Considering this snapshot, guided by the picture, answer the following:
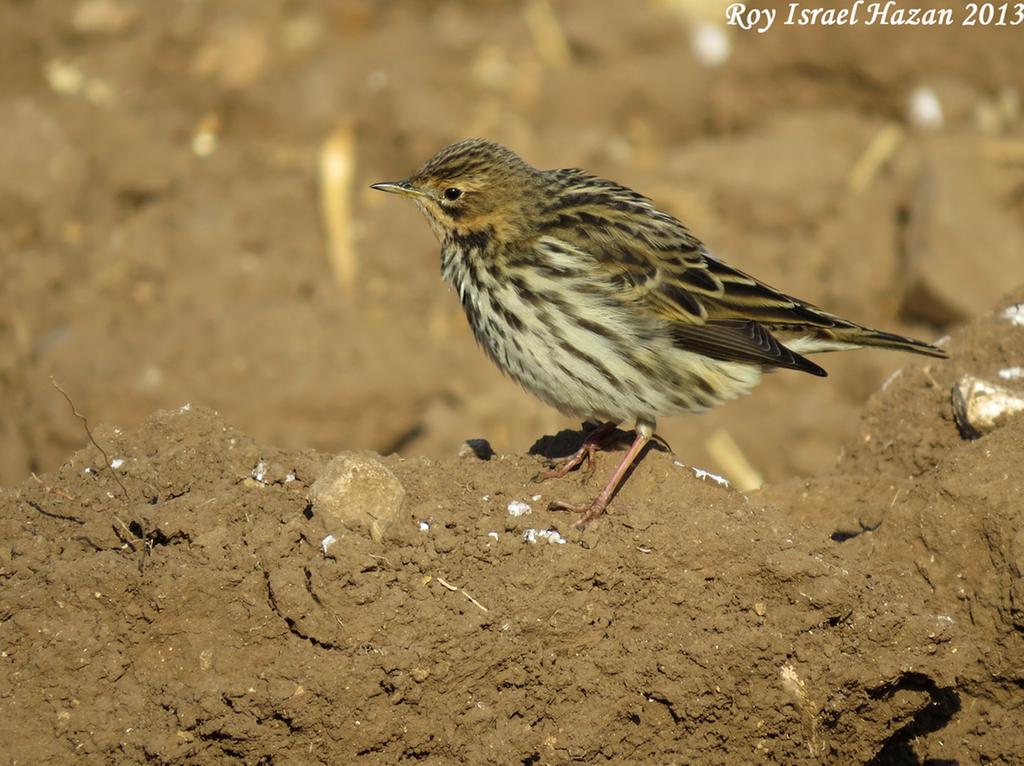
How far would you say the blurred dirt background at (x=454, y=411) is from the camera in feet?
17.9

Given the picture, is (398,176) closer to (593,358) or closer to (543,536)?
(593,358)

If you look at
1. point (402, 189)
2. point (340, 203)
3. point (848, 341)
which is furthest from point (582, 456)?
point (340, 203)

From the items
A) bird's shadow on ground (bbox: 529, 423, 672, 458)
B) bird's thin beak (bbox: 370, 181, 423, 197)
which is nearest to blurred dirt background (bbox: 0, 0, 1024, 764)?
bird's shadow on ground (bbox: 529, 423, 672, 458)

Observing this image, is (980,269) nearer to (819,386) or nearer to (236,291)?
(819,386)

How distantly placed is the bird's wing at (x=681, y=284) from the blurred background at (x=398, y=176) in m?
4.06

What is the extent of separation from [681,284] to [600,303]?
496 millimetres

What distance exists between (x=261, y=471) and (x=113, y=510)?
0.63 m

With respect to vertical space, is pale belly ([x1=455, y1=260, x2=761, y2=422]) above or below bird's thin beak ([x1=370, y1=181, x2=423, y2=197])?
below

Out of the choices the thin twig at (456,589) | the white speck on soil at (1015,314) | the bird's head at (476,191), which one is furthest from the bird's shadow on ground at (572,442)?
the white speck on soil at (1015,314)

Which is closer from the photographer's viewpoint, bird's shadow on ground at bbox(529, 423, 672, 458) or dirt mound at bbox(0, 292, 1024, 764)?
dirt mound at bbox(0, 292, 1024, 764)

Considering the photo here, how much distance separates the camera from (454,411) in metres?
11.8

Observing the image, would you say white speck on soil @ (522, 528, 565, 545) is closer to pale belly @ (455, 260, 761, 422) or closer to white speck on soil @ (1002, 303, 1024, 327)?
pale belly @ (455, 260, 761, 422)

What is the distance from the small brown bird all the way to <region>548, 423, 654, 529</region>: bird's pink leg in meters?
0.02

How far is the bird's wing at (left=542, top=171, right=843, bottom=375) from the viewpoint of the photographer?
7.27m
